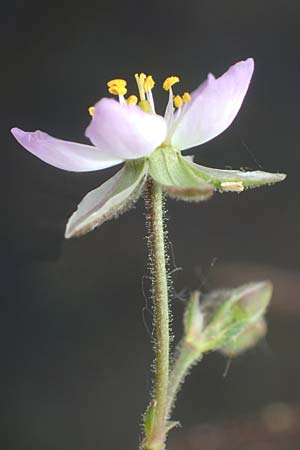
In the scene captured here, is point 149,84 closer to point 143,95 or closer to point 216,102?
point 143,95

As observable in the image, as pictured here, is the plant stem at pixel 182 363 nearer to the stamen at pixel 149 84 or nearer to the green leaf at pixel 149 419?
the green leaf at pixel 149 419

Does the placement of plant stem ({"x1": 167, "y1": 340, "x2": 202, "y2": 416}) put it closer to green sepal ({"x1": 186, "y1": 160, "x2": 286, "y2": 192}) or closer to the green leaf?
the green leaf

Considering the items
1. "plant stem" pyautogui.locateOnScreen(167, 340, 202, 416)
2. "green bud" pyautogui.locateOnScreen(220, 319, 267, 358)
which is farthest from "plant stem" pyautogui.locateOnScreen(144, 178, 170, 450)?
"green bud" pyautogui.locateOnScreen(220, 319, 267, 358)

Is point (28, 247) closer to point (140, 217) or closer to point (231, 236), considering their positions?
point (140, 217)

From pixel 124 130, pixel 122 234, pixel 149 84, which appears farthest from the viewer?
pixel 122 234

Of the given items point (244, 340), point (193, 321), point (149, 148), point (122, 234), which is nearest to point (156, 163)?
point (149, 148)

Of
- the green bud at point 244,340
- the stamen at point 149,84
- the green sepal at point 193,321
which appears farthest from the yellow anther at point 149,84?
the green bud at point 244,340

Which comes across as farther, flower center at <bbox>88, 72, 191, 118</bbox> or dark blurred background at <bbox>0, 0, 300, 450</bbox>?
dark blurred background at <bbox>0, 0, 300, 450</bbox>
